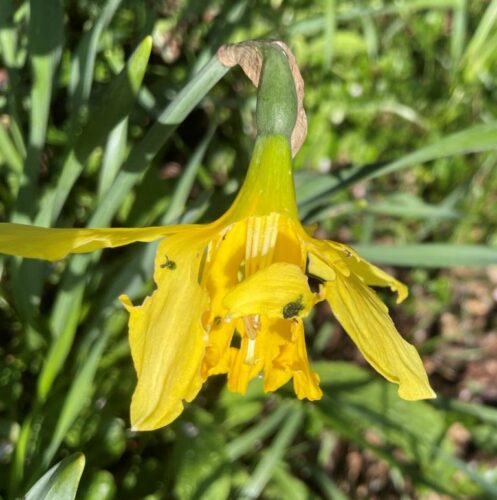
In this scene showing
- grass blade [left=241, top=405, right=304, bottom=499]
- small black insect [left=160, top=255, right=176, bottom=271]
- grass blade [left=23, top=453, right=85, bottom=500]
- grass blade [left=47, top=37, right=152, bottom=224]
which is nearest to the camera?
grass blade [left=23, top=453, right=85, bottom=500]

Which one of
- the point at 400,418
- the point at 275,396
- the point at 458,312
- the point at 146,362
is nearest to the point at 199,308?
the point at 146,362

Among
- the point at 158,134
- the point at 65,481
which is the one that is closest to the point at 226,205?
the point at 158,134

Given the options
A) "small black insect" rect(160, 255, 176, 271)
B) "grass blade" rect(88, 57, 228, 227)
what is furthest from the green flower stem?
"small black insect" rect(160, 255, 176, 271)

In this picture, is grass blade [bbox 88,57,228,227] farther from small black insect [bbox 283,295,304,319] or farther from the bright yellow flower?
small black insect [bbox 283,295,304,319]

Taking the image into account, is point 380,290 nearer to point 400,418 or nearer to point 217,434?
point 400,418

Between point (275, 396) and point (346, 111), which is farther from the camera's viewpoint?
point (346, 111)

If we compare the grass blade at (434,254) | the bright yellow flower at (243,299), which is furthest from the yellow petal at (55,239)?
the grass blade at (434,254)

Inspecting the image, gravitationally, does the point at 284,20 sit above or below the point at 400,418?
above

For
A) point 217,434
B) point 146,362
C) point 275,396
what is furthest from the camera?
point 275,396
